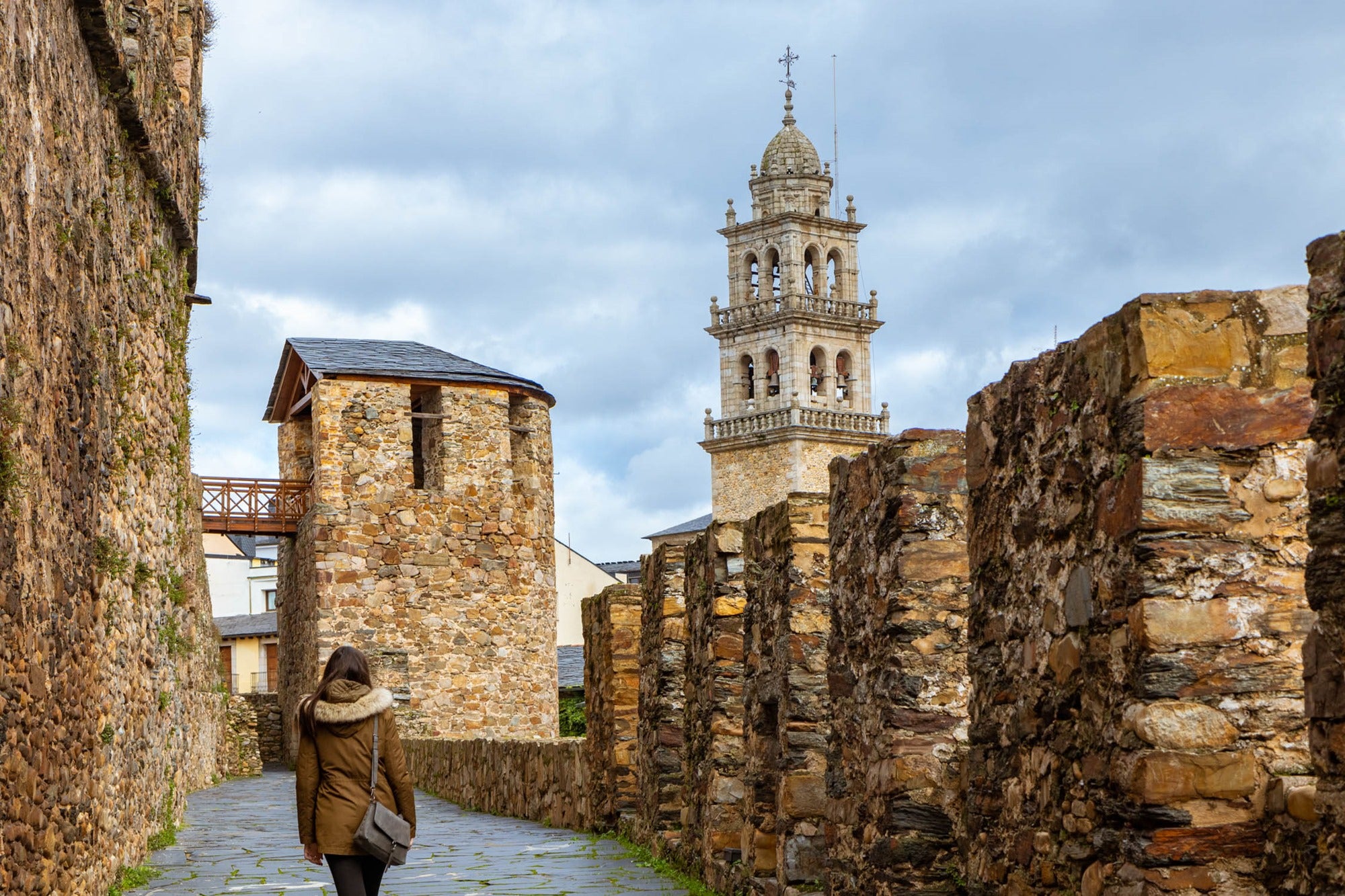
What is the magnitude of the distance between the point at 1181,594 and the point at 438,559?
21.3 m

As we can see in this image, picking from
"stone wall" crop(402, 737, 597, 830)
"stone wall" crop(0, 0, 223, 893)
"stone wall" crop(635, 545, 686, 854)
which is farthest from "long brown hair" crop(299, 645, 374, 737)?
"stone wall" crop(402, 737, 597, 830)

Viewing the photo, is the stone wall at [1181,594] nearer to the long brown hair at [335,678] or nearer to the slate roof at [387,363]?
the long brown hair at [335,678]

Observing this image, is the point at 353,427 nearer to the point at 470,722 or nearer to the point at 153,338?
the point at 470,722

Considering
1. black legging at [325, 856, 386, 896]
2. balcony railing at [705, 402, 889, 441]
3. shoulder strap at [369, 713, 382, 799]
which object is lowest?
black legging at [325, 856, 386, 896]

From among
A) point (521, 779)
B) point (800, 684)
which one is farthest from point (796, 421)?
point (800, 684)

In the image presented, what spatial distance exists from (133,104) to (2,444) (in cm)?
379

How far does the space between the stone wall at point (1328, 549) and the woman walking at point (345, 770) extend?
3632 millimetres

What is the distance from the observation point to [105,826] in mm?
8367

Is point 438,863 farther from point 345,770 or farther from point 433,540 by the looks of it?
point 433,540

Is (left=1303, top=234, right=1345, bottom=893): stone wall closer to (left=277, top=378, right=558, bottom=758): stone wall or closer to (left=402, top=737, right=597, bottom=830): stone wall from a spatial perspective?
(left=402, top=737, right=597, bottom=830): stone wall

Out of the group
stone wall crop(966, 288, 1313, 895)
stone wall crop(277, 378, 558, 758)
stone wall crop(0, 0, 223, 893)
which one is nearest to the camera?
stone wall crop(966, 288, 1313, 895)

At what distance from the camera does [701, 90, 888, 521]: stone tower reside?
6706 centimetres

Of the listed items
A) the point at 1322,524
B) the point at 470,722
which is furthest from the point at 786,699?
the point at 470,722

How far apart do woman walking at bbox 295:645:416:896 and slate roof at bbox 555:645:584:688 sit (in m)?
27.6
